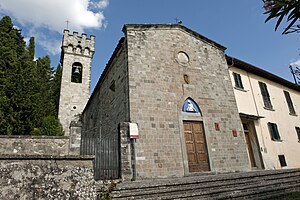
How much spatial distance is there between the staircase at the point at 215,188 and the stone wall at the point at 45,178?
1193mm

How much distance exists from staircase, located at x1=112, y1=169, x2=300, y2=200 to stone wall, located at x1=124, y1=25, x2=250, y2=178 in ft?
6.70

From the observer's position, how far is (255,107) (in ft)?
40.2

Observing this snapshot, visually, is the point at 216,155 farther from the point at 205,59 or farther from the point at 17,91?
the point at 17,91

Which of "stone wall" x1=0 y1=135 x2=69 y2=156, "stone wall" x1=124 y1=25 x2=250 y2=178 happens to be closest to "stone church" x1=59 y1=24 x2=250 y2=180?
"stone wall" x1=124 y1=25 x2=250 y2=178

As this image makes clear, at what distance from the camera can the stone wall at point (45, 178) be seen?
3.29 m

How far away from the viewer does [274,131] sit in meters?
12.5

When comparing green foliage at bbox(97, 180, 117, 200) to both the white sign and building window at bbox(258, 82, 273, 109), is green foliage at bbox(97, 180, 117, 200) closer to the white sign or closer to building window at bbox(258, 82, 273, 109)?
the white sign

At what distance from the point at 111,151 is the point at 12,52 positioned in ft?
45.4

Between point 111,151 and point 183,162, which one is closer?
point 111,151

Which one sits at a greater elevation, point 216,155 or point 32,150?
point 32,150

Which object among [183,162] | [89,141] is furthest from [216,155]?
[89,141]

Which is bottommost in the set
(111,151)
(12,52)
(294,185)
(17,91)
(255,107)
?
(294,185)

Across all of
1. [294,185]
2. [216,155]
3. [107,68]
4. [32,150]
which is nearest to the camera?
[294,185]

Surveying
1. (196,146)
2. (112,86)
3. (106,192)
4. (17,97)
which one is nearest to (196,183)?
→ (106,192)
